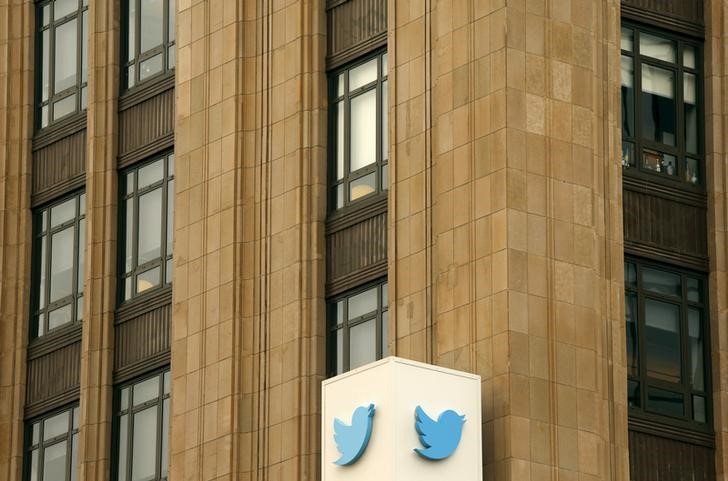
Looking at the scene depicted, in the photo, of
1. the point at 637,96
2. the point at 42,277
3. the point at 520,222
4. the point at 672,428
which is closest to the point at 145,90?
the point at 42,277

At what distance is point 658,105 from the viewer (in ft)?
167

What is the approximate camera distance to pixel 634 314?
49.2m

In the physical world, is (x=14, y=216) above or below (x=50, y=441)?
above

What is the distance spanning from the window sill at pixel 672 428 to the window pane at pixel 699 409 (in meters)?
0.14

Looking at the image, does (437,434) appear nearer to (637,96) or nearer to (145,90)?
(637,96)

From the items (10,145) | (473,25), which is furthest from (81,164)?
(473,25)

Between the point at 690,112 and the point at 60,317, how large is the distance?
14.9 meters

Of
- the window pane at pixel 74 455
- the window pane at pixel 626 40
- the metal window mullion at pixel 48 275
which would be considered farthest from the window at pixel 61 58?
the window pane at pixel 626 40

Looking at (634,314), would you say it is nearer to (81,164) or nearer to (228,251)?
(228,251)

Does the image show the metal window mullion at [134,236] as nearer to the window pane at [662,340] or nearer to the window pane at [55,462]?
the window pane at [55,462]

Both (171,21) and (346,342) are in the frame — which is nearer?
(346,342)

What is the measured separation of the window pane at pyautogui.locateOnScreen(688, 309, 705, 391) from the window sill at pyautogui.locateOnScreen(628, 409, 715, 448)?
2.75 feet

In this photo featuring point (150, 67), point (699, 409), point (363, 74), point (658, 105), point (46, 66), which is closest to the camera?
point (699, 409)

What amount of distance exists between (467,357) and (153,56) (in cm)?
1366
